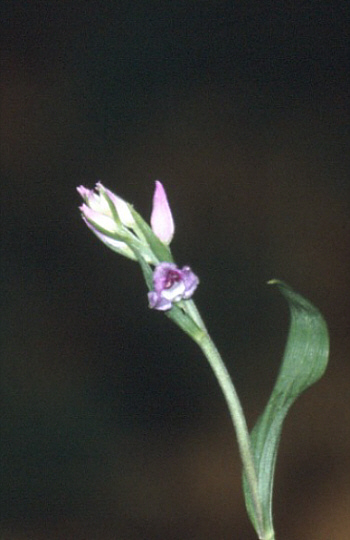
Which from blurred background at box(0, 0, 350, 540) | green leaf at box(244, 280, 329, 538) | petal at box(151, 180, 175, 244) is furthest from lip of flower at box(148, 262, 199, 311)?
blurred background at box(0, 0, 350, 540)

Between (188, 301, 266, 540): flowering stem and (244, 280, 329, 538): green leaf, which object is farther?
(244, 280, 329, 538): green leaf

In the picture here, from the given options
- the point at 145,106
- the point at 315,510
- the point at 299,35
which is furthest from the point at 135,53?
the point at 315,510

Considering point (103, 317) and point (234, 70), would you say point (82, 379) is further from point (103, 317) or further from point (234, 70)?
point (234, 70)

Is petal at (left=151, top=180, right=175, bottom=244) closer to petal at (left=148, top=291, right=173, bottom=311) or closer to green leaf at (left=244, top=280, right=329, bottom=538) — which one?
petal at (left=148, top=291, right=173, bottom=311)

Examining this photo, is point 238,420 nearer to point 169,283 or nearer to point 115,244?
point 169,283

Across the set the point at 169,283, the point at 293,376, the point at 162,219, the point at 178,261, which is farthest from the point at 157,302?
the point at 178,261

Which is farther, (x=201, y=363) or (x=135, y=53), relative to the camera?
(x=135, y=53)
